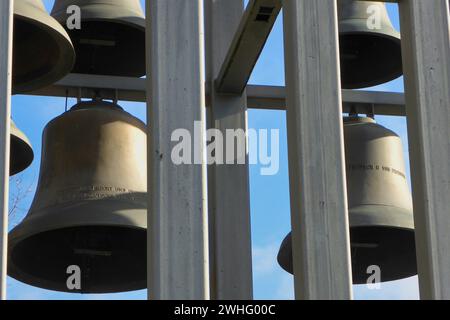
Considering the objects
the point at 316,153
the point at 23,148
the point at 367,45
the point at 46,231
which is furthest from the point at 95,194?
the point at 367,45

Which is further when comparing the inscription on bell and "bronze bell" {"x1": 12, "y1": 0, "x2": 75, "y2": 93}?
the inscription on bell

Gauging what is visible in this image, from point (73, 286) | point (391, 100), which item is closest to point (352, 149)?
point (391, 100)

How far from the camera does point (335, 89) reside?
17.2ft

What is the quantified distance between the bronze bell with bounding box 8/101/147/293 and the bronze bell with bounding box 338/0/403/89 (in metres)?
1.15

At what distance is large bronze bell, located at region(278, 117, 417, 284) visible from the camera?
22.4ft

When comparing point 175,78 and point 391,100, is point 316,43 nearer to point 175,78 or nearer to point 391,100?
point 175,78

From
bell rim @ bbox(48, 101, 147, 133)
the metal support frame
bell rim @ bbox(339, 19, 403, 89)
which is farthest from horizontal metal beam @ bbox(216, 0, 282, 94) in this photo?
the metal support frame

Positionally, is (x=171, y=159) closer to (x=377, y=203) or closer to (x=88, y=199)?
(x=88, y=199)

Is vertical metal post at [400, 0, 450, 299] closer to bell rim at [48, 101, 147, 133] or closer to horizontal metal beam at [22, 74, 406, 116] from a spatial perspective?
horizontal metal beam at [22, 74, 406, 116]

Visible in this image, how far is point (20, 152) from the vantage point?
262 inches

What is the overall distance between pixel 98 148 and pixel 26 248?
586 millimetres

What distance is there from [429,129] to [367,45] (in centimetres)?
204

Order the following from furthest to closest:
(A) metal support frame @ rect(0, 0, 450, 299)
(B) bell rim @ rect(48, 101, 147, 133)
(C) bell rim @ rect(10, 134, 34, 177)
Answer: (B) bell rim @ rect(48, 101, 147, 133)
(C) bell rim @ rect(10, 134, 34, 177)
(A) metal support frame @ rect(0, 0, 450, 299)
